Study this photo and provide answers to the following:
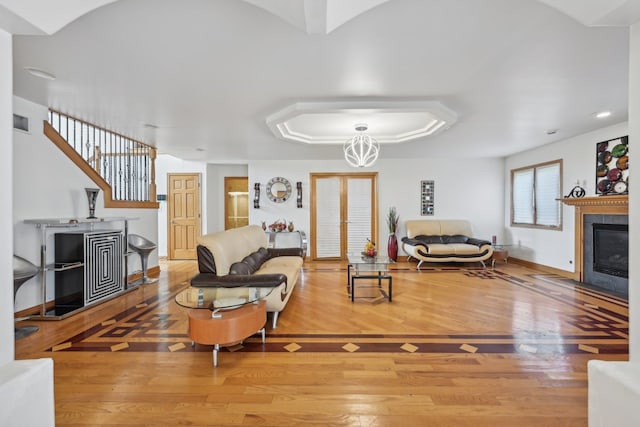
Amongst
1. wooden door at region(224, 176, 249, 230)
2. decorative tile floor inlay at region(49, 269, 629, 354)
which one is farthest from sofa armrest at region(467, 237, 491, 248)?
wooden door at region(224, 176, 249, 230)

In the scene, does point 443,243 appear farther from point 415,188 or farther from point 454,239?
point 415,188

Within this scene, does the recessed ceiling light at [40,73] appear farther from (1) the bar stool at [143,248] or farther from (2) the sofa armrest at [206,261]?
(1) the bar stool at [143,248]

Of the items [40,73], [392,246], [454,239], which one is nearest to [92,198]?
[40,73]

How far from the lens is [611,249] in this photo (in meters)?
4.46

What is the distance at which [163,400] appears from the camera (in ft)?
6.22

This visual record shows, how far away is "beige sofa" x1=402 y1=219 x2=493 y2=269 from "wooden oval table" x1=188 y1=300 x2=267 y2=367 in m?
4.41

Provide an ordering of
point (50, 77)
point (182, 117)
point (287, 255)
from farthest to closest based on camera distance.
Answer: point (287, 255), point (182, 117), point (50, 77)

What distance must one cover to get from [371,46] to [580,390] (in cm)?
280

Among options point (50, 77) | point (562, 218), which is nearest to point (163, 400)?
point (50, 77)

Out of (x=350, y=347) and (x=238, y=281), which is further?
(x=238, y=281)

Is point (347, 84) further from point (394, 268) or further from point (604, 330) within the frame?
point (394, 268)

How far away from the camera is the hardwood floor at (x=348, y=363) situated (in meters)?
1.78

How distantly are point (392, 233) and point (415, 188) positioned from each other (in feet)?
4.06

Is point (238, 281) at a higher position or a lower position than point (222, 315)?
higher
